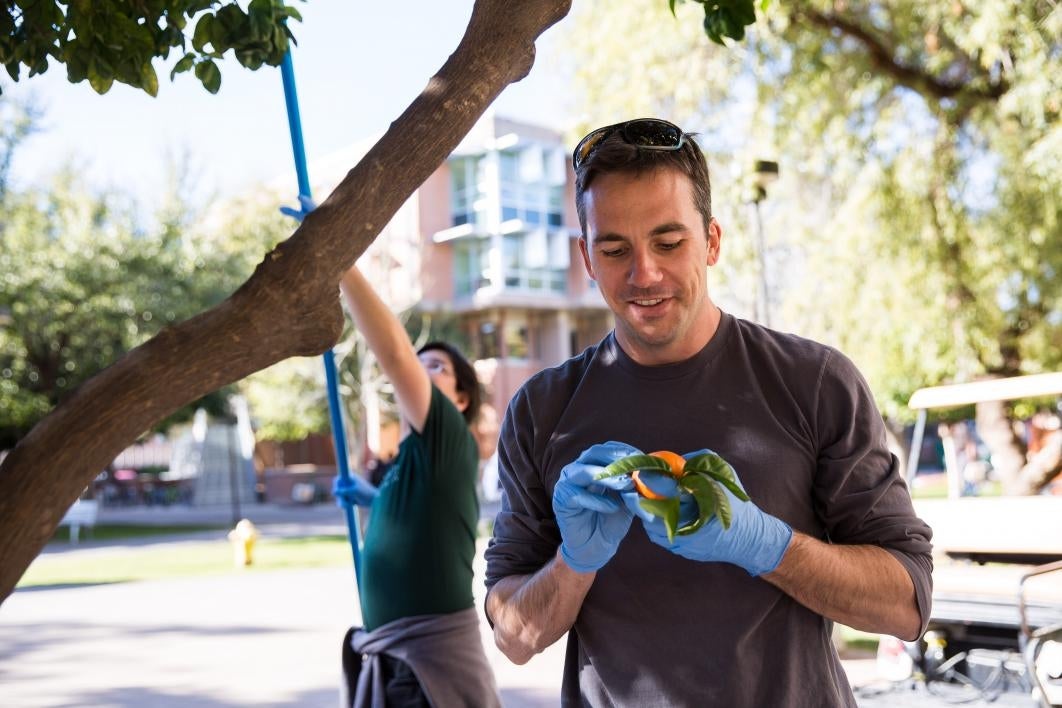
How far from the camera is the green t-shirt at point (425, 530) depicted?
3.20 meters

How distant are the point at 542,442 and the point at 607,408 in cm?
15

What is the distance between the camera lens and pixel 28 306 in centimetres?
2055

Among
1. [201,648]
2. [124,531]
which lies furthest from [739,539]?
[124,531]

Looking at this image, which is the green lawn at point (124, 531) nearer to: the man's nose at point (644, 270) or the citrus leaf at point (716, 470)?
the man's nose at point (644, 270)

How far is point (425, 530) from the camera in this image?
321 centimetres

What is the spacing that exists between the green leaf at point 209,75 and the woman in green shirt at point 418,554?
2.27ft

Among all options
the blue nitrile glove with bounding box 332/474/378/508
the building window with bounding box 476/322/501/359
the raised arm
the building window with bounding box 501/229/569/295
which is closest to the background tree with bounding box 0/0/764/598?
the raised arm

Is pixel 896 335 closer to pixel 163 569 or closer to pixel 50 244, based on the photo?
pixel 163 569

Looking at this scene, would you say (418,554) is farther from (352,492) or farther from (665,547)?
(665,547)

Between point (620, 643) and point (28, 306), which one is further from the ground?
point (28, 306)

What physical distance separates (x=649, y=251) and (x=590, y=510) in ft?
1.57

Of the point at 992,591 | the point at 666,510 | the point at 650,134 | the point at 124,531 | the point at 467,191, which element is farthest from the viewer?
the point at 467,191

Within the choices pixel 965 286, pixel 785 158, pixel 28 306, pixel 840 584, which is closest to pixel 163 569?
pixel 28 306

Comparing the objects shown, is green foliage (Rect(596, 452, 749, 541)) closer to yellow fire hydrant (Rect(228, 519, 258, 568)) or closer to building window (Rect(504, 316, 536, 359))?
yellow fire hydrant (Rect(228, 519, 258, 568))
